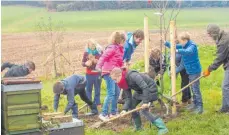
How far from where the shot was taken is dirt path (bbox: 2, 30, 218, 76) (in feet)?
75.7

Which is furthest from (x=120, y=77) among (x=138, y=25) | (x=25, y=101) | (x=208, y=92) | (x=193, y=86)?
(x=138, y=25)

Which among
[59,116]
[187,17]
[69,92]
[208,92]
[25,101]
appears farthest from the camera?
[187,17]

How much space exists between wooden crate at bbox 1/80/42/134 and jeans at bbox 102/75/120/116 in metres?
2.74

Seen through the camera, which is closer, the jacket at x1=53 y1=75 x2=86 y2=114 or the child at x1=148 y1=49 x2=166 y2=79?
the jacket at x1=53 y1=75 x2=86 y2=114

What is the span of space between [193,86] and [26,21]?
4210cm

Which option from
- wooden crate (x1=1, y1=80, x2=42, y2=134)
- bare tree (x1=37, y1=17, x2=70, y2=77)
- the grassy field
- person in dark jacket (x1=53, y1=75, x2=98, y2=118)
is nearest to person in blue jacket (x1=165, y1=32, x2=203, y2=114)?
person in dark jacket (x1=53, y1=75, x2=98, y2=118)

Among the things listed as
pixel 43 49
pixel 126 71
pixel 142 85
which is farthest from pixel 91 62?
pixel 43 49

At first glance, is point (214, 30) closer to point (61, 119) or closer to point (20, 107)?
point (61, 119)

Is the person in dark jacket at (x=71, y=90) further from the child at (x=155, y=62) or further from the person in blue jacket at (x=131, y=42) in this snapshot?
the child at (x=155, y=62)

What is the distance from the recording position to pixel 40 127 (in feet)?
22.2

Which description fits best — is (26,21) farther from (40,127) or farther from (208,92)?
(40,127)

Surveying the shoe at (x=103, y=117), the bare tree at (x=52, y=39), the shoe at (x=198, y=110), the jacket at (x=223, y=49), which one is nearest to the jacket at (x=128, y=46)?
the shoe at (x=103, y=117)

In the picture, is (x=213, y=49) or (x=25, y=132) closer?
(x=25, y=132)

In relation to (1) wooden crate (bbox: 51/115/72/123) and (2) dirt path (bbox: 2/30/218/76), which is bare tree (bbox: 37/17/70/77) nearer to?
(2) dirt path (bbox: 2/30/218/76)
